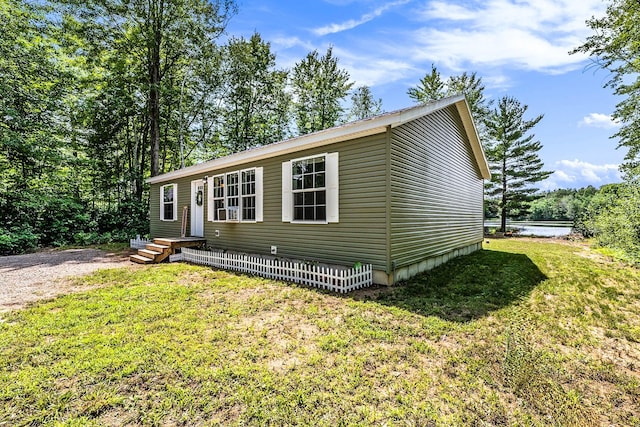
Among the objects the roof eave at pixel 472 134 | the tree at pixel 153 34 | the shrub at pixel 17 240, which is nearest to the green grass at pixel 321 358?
the roof eave at pixel 472 134

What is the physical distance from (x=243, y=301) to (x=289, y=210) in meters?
2.92

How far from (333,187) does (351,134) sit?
1.21m

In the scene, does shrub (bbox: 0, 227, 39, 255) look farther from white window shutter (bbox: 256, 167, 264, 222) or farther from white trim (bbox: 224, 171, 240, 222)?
white window shutter (bbox: 256, 167, 264, 222)

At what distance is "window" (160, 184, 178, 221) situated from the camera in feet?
38.9

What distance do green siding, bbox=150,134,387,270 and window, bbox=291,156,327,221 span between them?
0.22 metres

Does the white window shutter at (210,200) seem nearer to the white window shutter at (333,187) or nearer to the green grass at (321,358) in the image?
the green grass at (321,358)

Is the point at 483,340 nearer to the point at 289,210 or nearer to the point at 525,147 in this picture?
the point at 289,210

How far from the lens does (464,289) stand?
18.9 ft

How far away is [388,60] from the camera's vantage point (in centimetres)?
1166

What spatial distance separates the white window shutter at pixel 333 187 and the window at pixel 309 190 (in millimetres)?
214

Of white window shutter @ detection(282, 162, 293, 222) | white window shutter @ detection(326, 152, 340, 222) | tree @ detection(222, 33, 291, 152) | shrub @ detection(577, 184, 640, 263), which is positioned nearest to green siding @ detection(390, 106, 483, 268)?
white window shutter @ detection(326, 152, 340, 222)

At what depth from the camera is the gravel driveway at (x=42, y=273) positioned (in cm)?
530

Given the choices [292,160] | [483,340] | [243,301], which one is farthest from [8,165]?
[483,340]

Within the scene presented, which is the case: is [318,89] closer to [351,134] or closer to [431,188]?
[431,188]
